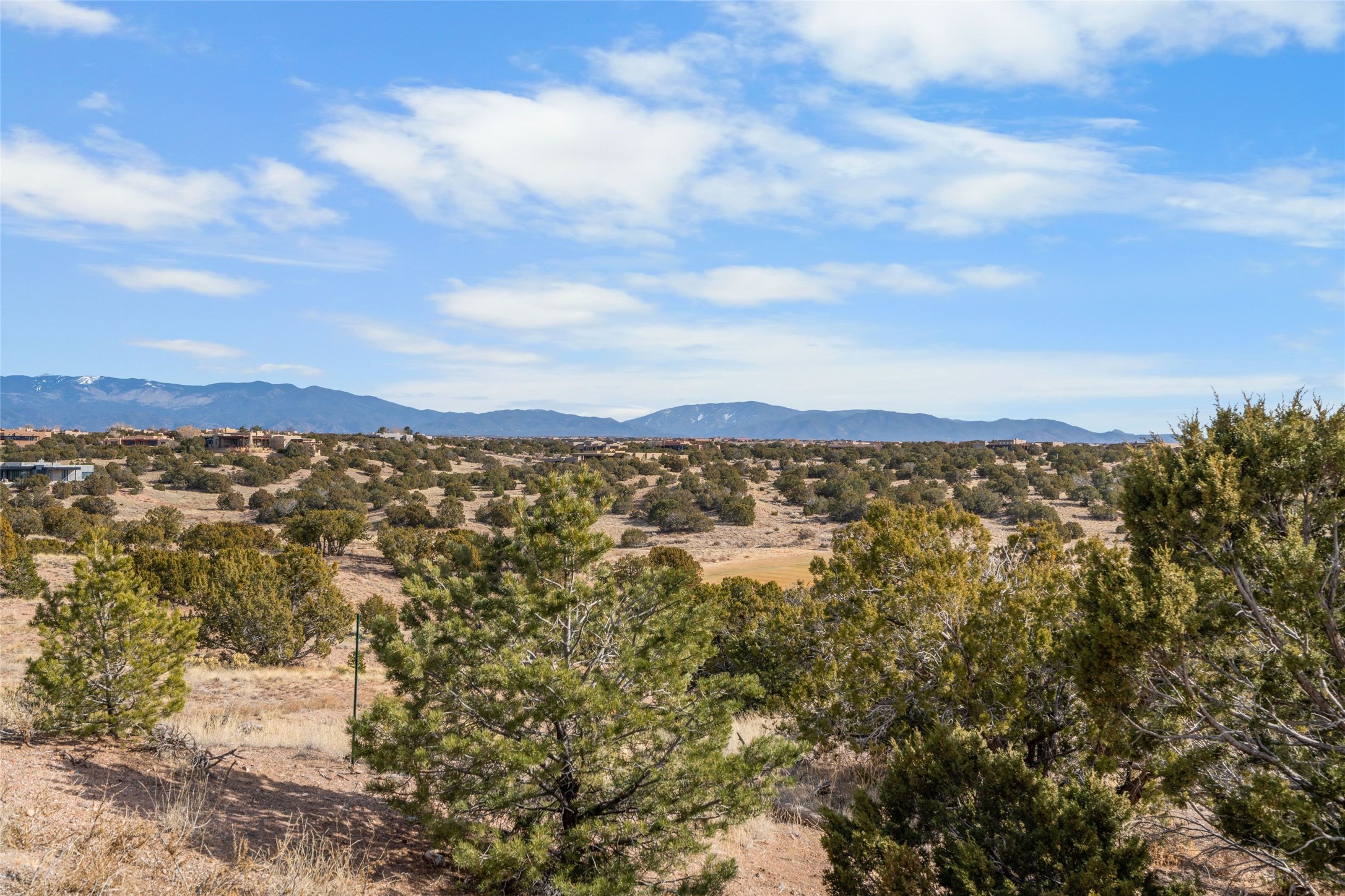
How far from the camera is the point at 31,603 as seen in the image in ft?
87.3

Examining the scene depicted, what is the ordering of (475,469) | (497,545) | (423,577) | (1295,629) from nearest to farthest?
(1295,629) < (497,545) < (423,577) < (475,469)

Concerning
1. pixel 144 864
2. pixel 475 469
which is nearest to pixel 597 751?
pixel 144 864

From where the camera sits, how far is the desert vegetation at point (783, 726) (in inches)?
240

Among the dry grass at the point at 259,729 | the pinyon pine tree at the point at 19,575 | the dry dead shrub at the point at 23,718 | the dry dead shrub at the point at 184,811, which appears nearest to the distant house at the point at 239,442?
the pinyon pine tree at the point at 19,575

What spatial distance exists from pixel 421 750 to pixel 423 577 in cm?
218

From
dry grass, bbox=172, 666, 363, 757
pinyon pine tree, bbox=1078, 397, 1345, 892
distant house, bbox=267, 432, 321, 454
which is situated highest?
pinyon pine tree, bbox=1078, 397, 1345, 892

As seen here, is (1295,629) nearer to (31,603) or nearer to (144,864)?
(144,864)

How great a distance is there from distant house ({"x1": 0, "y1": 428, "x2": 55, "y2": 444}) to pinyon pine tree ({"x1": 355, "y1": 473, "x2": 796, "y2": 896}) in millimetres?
Answer: 98256

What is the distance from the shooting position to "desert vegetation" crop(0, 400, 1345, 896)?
240 inches

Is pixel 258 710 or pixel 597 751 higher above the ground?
pixel 597 751

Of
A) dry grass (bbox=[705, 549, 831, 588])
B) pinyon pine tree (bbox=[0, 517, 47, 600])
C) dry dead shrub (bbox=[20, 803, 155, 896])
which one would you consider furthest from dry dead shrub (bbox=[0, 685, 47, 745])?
dry grass (bbox=[705, 549, 831, 588])

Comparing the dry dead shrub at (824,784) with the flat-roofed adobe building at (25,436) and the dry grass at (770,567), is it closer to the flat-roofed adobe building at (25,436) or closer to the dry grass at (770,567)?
the dry grass at (770,567)

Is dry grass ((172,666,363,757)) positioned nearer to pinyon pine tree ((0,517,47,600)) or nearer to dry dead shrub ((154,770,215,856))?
dry dead shrub ((154,770,215,856))

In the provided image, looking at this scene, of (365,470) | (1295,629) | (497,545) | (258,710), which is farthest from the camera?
(365,470)
